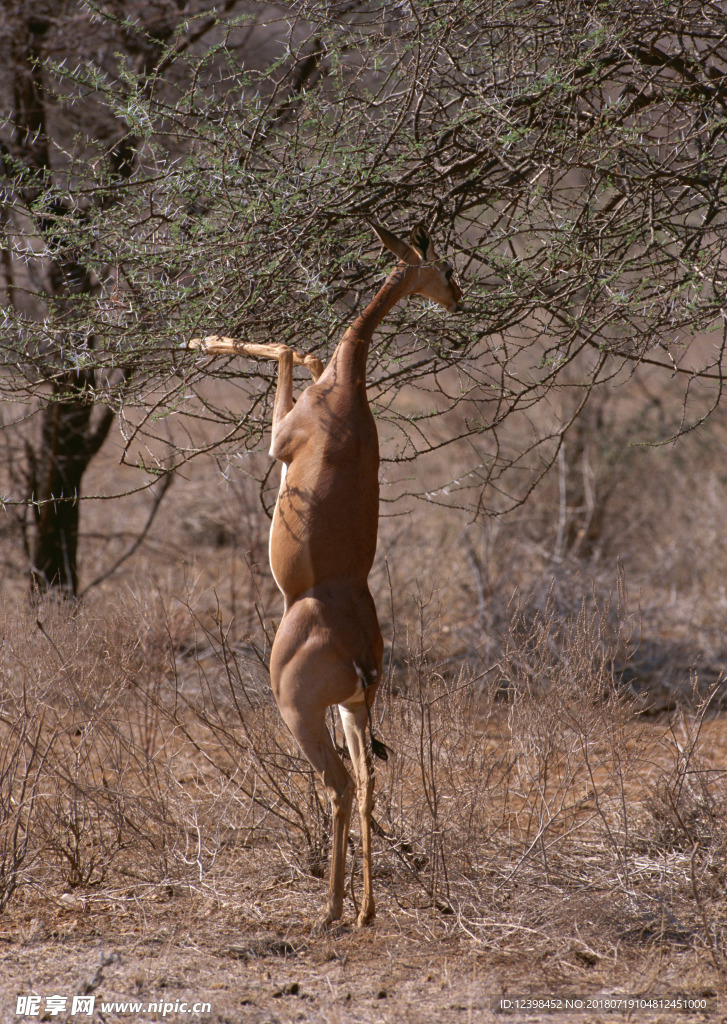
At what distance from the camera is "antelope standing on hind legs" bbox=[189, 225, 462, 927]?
3.39m

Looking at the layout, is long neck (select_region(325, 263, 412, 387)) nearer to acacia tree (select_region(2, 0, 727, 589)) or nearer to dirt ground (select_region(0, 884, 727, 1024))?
acacia tree (select_region(2, 0, 727, 589))

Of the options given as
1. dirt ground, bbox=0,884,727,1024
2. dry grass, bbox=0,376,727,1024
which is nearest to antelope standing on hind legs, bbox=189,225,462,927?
dirt ground, bbox=0,884,727,1024

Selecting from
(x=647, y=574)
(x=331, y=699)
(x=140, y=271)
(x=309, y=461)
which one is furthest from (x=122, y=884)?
(x=647, y=574)

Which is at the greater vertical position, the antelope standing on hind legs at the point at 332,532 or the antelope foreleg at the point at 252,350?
the antelope foreleg at the point at 252,350

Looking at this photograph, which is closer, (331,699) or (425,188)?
(331,699)

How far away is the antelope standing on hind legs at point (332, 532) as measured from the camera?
133 inches

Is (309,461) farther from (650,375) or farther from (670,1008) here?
(650,375)

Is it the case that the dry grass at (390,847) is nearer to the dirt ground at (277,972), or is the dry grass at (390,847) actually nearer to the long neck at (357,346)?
the dirt ground at (277,972)

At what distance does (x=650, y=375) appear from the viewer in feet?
51.5

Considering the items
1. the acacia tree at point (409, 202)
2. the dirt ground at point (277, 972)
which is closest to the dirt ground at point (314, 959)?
the dirt ground at point (277, 972)

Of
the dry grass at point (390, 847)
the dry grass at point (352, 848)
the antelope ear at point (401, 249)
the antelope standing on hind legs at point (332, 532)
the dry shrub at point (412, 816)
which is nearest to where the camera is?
the antelope standing on hind legs at point (332, 532)

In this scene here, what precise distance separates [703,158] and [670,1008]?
294cm

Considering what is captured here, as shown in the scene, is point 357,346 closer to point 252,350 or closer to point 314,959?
point 252,350

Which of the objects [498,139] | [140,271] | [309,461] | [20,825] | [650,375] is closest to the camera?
[309,461]
